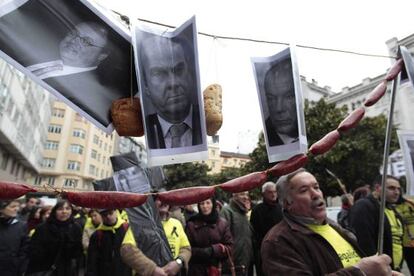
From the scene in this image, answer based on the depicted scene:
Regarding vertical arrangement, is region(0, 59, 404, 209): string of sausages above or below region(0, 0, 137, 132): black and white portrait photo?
below

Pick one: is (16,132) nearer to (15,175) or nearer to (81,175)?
Answer: (15,175)

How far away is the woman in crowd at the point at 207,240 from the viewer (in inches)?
140

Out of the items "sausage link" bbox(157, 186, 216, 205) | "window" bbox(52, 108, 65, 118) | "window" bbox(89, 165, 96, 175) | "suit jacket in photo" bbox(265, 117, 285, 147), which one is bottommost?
"sausage link" bbox(157, 186, 216, 205)

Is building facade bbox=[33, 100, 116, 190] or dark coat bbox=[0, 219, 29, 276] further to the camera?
building facade bbox=[33, 100, 116, 190]

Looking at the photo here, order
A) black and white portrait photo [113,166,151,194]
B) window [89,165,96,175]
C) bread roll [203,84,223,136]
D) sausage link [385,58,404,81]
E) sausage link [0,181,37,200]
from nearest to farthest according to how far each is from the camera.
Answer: sausage link [0,181,37,200] → bread roll [203,84,223,136] → sausage link [385,58,404,81] → black and white portrait photo [113,166,151,194] → window [89,165,96,175]

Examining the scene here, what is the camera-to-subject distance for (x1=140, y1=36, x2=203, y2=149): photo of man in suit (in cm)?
185

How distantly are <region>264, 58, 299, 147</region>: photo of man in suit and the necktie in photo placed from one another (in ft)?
2.03

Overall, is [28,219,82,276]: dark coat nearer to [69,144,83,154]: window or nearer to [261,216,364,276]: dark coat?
[261,216,364,276]: dark coat

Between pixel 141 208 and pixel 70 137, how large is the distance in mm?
50437

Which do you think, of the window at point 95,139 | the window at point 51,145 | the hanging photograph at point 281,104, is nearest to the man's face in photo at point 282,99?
the hanging photograph at point 281,104

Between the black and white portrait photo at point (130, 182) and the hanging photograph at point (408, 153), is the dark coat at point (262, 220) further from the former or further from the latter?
the black and white portrait photo at point (130, 182)

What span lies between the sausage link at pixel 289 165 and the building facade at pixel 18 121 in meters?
16.2

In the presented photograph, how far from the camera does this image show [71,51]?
1.83 metres

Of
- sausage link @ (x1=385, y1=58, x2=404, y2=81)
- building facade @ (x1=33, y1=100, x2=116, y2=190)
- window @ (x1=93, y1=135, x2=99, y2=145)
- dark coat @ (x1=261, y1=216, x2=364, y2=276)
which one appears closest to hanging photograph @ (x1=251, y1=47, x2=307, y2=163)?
dark coat @ (x1=261, y1=216, x2=364, y2=276)
